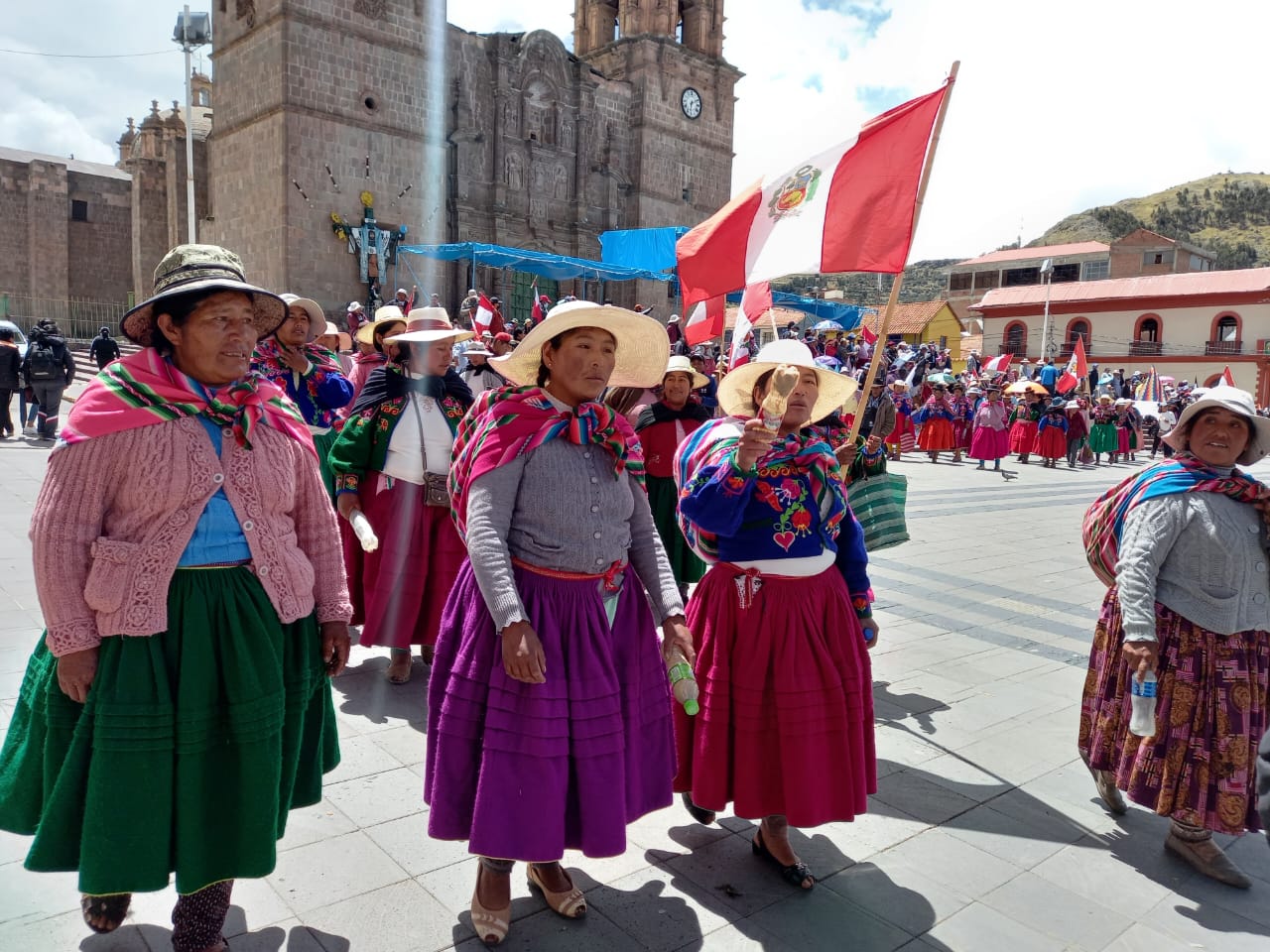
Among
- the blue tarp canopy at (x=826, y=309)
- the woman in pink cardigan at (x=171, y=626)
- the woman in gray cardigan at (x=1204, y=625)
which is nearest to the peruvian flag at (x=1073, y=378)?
the blue tarp canopy at (x=826, y=309)

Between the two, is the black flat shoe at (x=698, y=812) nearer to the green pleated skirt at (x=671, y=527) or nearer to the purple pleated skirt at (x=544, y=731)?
the purple pleated skirt at (x=544, y=731)

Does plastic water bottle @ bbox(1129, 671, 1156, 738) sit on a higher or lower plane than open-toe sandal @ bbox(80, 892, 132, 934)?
higher

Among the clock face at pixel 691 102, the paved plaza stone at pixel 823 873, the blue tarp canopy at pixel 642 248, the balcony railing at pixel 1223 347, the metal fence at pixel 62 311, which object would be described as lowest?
the paved plaza stone at pixel 823 873

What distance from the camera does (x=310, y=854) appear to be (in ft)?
10.1

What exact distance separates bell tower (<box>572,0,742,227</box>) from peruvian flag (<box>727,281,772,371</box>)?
29.0m

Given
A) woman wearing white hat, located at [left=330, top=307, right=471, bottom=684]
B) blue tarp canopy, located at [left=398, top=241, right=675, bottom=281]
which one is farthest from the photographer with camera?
woman wearing white hat, located at [left=330, top=307, right=471, bottom=684]

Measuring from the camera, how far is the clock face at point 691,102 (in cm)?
3422

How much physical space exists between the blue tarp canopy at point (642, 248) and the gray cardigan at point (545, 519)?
23.2 metres

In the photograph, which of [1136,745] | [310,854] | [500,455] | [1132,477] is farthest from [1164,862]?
[310,854]

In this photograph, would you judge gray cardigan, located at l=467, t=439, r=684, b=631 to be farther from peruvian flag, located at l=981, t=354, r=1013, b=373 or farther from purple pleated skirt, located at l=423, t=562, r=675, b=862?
peruvian flag, located at l=981, t=354, r=1013, b=373

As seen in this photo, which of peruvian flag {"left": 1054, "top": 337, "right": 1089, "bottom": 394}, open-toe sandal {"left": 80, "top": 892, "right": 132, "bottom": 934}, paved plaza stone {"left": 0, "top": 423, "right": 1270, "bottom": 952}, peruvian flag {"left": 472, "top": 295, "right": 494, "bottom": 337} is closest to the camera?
open-toe sandal {"left": 80, "top": 892, "right": 132, "bottom": 934}

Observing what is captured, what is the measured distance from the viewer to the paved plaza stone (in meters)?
2.70

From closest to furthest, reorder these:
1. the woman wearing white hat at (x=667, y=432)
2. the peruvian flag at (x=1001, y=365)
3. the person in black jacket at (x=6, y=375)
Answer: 1. the woman wearing white hat at (x=667, y=432)
2. the person in black jacket at (x=6, y=375)
3. the peruvian flag at (x=1001, y=365)

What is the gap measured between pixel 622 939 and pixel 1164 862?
2.12 meters
